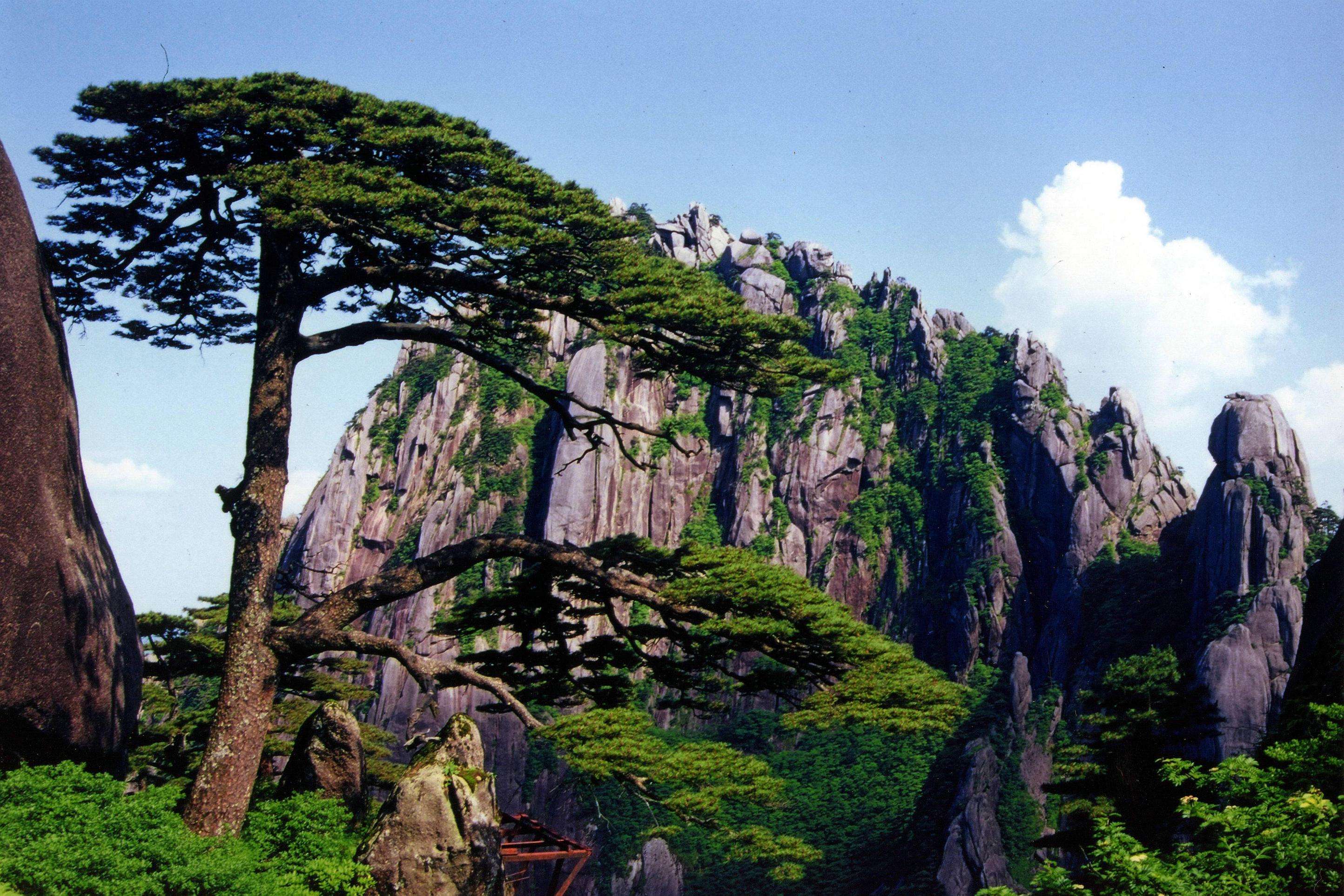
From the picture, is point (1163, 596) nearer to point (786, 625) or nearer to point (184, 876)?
point (786, 625)

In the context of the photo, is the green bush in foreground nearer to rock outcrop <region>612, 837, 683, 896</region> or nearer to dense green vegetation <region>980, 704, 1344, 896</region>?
dense green vegetation <region>980, 704, 1344, 896</region>

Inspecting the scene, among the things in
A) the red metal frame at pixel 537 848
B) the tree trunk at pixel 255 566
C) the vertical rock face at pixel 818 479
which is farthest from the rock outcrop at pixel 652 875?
the tree trunk at pixel 255 566

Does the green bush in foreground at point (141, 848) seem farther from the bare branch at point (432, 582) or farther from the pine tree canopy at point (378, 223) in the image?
the pine tree canopy at point (378, 223)

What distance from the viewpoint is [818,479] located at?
71625mm

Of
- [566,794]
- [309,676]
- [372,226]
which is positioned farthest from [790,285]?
[372,226]

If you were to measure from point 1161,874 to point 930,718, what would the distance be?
241cm

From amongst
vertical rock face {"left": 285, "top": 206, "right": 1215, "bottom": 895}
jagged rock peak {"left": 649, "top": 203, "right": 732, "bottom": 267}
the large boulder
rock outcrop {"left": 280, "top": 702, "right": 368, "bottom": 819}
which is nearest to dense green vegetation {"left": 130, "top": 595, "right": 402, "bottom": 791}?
rock outcrop {"left": 280, "top": 702, "right": 368, "bottom": 819}

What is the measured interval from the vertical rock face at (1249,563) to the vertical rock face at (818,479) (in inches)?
369

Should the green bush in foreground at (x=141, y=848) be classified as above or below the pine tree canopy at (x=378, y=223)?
below

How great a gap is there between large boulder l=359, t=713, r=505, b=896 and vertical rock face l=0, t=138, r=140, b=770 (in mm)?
3010

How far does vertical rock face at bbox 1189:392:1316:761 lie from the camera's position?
1532 inches

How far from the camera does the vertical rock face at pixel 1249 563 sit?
38906mm

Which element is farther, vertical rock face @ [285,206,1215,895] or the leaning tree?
vertical rock face @ [285,206,1215,895]

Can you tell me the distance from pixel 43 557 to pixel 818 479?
64913 mm
